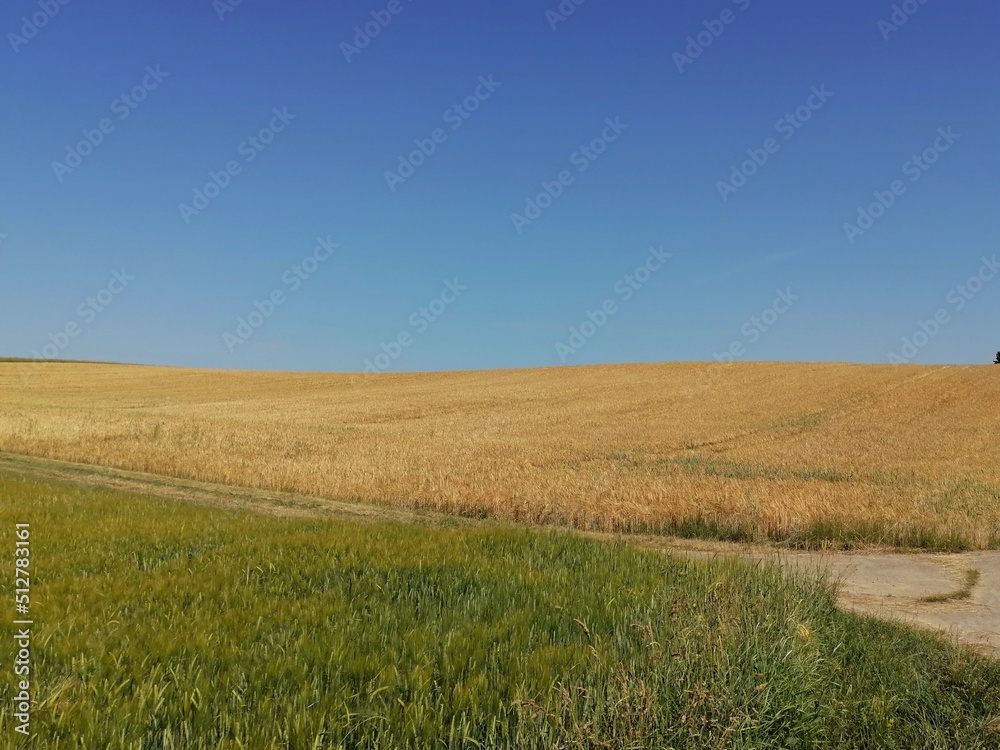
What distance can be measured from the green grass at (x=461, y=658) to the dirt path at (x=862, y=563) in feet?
5.70

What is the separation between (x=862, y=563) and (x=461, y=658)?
9.77m

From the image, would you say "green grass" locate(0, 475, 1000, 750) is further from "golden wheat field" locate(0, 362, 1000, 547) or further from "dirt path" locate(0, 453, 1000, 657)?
"golden wheat field" locate(0, 362, 1000, 547)

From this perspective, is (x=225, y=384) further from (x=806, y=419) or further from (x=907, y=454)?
(x=907, y=454)

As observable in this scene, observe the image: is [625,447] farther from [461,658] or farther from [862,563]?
[461,658]

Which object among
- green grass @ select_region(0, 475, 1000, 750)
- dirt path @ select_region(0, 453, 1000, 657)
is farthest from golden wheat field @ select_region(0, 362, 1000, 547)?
green grass @ select_region(0, 475, 1000, 750)

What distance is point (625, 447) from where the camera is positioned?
27.5m

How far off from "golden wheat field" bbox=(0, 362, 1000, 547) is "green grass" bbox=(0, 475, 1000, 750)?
280 inches

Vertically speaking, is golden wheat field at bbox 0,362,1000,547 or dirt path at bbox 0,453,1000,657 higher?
golden wheat field at bbox 0,362,1000,547

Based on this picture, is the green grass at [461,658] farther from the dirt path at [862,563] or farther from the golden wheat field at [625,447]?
the golden wheat field at [625,447]

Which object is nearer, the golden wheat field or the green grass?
the green grass

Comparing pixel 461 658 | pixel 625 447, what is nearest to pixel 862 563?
pixel 461 658

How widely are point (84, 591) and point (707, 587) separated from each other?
19.6 ft

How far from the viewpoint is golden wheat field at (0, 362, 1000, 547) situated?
14.4m

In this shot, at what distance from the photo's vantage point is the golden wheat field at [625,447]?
14445 mm
